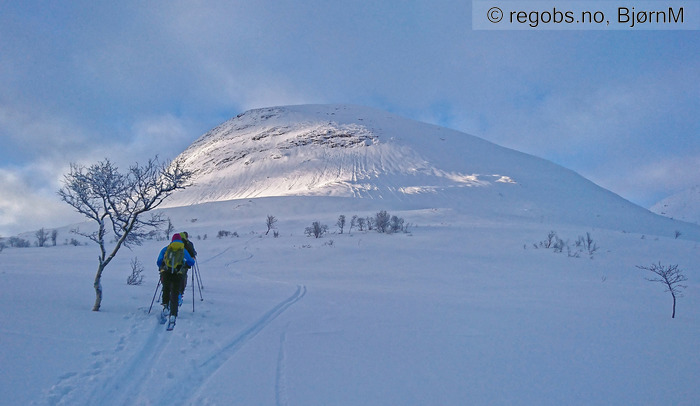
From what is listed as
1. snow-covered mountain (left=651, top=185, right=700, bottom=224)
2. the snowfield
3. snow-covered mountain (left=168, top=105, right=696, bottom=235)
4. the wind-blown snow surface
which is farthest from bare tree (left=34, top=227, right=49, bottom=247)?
snow-covered mountain (left=651, top=185, right=700, bottom=224)

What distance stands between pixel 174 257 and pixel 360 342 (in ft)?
9.81

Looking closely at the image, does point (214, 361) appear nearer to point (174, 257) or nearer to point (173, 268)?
point (173, 268)

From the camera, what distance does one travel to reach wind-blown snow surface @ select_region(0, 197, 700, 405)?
10.5 feet

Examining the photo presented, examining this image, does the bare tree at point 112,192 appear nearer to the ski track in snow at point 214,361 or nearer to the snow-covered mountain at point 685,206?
the ski track in snow at point 214,361

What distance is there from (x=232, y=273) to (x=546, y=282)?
9.12m

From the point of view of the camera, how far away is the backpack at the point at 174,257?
16.9 ft

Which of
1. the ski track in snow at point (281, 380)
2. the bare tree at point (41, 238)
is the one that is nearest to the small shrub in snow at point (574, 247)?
the ski track in snow at point (281, 380)

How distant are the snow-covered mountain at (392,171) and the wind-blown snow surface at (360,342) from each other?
22.2 metres

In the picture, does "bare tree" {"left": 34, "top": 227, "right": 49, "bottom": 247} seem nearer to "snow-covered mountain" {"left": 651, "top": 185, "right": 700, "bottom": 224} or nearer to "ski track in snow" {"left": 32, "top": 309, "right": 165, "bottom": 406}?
Answer: "ski track in snow" {"left": 32, "top": 309, "right": 165, "bottom": 406}

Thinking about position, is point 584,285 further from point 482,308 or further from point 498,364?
point 498,364

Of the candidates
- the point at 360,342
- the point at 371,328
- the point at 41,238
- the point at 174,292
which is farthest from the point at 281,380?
the point at 41,238

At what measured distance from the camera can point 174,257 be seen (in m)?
5.16

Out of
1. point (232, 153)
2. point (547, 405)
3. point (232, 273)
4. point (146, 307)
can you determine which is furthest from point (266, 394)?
point (232, 153)

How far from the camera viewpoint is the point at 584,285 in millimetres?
8992
